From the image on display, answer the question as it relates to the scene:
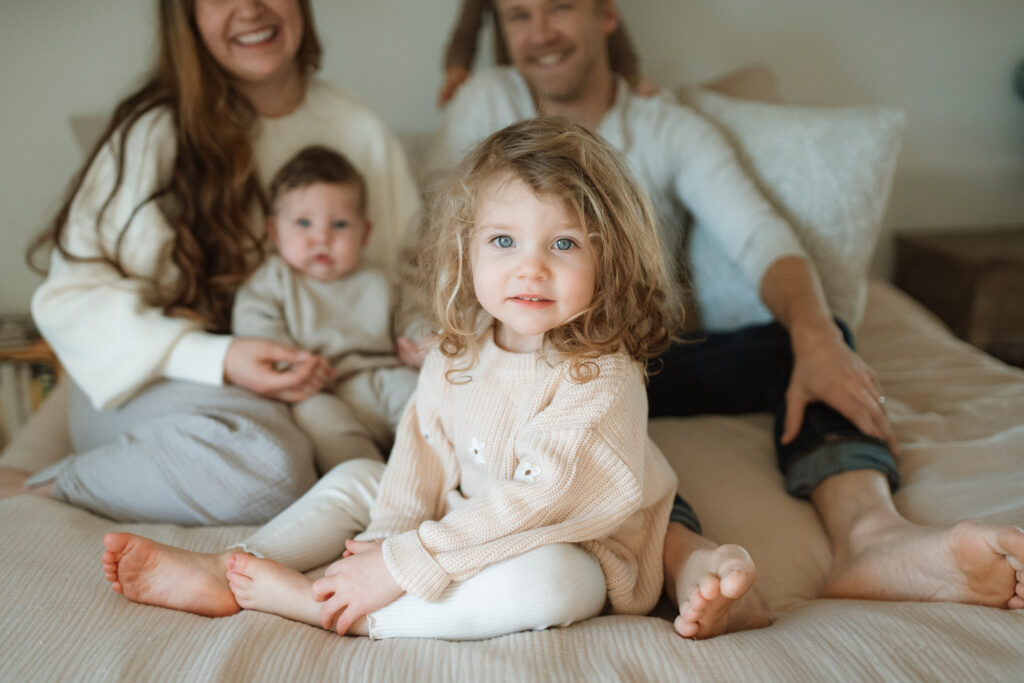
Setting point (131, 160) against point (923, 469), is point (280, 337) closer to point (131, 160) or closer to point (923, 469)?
point (131, 160)

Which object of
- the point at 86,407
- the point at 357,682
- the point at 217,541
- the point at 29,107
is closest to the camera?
the point at 357,682

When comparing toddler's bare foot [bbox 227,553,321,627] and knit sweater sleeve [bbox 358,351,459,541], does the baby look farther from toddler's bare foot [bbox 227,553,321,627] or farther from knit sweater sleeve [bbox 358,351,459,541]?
toddler's bare foot [bbox 227,553,321,627]

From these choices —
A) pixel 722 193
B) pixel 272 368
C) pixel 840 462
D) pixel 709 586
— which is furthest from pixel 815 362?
pixel 272 368

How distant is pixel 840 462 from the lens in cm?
116

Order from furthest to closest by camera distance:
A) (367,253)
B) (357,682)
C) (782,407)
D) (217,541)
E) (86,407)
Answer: (367,253) → (86,407) → (782,407) → (217,541) → (357,682)

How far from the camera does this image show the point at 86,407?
1.42m

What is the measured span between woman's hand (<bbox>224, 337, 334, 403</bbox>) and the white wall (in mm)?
964

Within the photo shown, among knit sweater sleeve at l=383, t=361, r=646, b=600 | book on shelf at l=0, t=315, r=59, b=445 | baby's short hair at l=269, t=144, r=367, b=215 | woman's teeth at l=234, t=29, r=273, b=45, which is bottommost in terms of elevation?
book on shelf at l=0, t=315, r=59, b=445

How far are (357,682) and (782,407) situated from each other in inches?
32.2

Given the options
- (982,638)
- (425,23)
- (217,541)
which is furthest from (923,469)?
(425,23)

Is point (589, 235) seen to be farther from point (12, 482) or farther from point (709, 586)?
point (12, 482)

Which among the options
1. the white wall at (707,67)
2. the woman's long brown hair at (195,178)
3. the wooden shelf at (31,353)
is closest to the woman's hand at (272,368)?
the woman's long brown hair at (195,178)

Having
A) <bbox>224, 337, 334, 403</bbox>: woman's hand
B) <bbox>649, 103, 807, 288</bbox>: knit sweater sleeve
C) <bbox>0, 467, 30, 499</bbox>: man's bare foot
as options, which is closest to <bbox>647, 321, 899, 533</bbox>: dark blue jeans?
<bbox>649, 103, 807, 288</bbox>: knit sweater sleeve

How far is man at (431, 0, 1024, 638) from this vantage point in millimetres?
891
